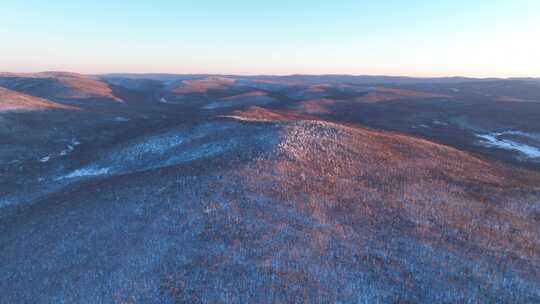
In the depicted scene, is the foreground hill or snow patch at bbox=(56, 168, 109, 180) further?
snow patch at bbox=(56, 168, 109, 180)

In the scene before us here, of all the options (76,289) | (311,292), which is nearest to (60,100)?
(76,289)

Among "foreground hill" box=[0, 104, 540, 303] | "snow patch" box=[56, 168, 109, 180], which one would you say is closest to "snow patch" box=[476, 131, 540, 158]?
"foreground hill" box=[0, 104, 540, 303]

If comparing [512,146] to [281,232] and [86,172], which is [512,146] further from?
[86,172]

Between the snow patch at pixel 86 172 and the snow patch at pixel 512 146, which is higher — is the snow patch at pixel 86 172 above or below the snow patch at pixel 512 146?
below

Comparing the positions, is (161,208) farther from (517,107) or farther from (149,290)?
(517,107)

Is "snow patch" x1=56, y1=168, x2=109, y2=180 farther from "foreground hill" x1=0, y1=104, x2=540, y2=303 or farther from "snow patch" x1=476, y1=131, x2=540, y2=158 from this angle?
"snow patch" x1=476, y1=131, x2=540, y2=158

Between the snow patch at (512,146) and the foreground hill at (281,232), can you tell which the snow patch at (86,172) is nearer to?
the foreground hill at (281,232)

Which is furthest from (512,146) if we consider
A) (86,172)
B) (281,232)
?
(86,172)

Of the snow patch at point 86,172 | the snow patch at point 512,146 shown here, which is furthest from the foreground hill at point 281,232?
the snow patch at point 512,146
